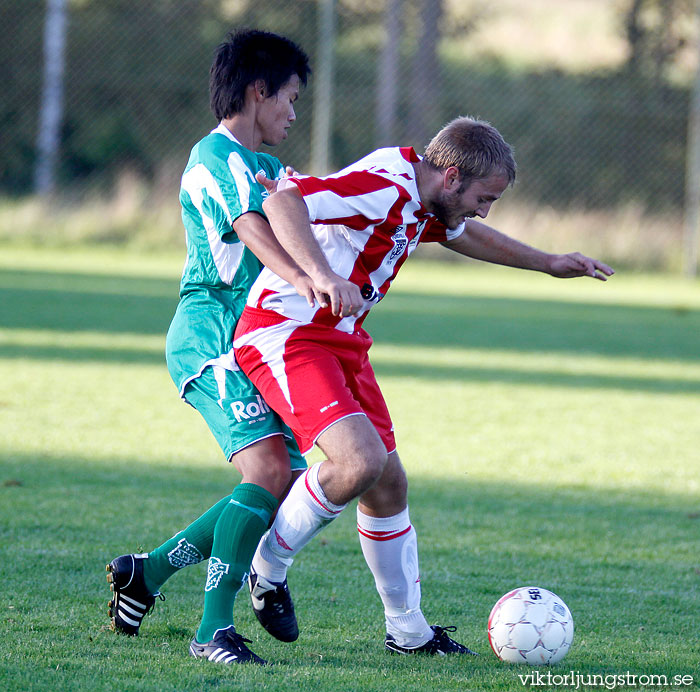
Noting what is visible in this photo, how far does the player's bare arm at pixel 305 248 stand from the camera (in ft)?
9.66

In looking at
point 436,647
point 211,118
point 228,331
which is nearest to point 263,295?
point 228,331

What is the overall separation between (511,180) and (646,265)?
15993mm

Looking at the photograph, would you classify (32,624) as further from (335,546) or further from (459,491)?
(459,491)

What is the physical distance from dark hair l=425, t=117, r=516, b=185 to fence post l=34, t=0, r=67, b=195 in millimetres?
16238

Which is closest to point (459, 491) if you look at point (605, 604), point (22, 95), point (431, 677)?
point (605, 604)

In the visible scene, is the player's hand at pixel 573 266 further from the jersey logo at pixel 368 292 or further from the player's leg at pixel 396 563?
the player's leg at pixel 396 563

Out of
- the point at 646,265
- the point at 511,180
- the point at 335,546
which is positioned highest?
the point at 511,180

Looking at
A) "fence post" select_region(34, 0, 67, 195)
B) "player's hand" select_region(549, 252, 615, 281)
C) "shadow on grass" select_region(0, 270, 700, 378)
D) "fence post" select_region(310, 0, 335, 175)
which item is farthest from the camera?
"fence post" select_region(34, 0, 67, 195)

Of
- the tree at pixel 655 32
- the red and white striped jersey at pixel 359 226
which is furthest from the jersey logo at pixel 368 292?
the tree at pixel 655 32

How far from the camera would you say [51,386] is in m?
7.62

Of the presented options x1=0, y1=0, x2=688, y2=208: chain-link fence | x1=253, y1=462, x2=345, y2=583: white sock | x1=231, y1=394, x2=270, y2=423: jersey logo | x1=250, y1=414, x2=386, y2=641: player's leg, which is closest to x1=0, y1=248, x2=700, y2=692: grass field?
x1=250, y1=414, x2=386, y2=641: player's leg

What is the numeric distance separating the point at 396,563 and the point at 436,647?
10.6 inches

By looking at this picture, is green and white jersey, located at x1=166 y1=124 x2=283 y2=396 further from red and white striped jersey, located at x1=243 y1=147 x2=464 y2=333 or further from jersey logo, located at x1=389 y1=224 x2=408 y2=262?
jersey logo, located at x1=389 y1=224 x2=408 y2=262

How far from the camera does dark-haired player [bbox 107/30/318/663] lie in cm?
321
